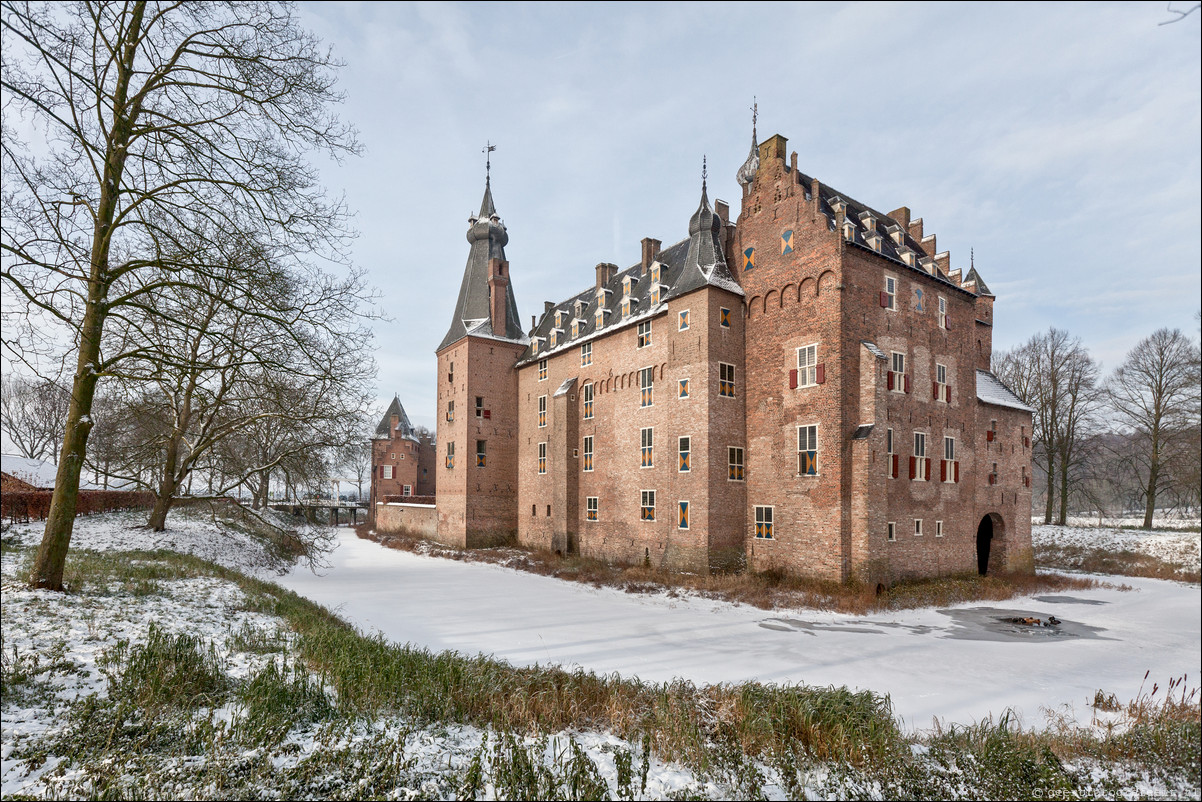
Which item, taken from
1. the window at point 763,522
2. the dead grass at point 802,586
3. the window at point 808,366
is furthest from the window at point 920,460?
the window at point 763,522

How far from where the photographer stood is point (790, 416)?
20.3m

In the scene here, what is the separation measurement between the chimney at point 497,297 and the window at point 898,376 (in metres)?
22.4

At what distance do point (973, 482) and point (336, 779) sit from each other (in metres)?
24.9

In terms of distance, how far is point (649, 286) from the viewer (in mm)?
26719

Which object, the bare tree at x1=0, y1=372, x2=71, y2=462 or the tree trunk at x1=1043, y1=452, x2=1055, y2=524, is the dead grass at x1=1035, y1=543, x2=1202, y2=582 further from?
the bare tree at x1=0, y1=372, x2=71, y2=462

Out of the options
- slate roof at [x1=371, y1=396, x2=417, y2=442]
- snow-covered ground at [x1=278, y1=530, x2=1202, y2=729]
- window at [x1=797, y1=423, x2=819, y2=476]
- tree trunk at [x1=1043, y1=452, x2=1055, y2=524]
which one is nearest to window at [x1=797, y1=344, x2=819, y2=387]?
window at [x1=797, y1=423, x2=819, y2=476]

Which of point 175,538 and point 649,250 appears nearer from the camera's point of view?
point 175,538

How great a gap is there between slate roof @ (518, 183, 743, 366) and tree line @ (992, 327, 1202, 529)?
19155 mm

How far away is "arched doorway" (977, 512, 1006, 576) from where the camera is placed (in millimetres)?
25000

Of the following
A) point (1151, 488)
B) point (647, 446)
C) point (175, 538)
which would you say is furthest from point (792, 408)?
point (1151, 488)

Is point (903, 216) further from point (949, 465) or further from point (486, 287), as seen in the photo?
point (486, 287)

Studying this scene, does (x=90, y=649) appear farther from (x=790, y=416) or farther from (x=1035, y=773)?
(x=790, y=416)

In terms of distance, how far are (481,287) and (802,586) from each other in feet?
86.7

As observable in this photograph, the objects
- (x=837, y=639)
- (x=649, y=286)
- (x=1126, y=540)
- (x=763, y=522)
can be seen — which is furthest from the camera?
(x=1126, y=540)
